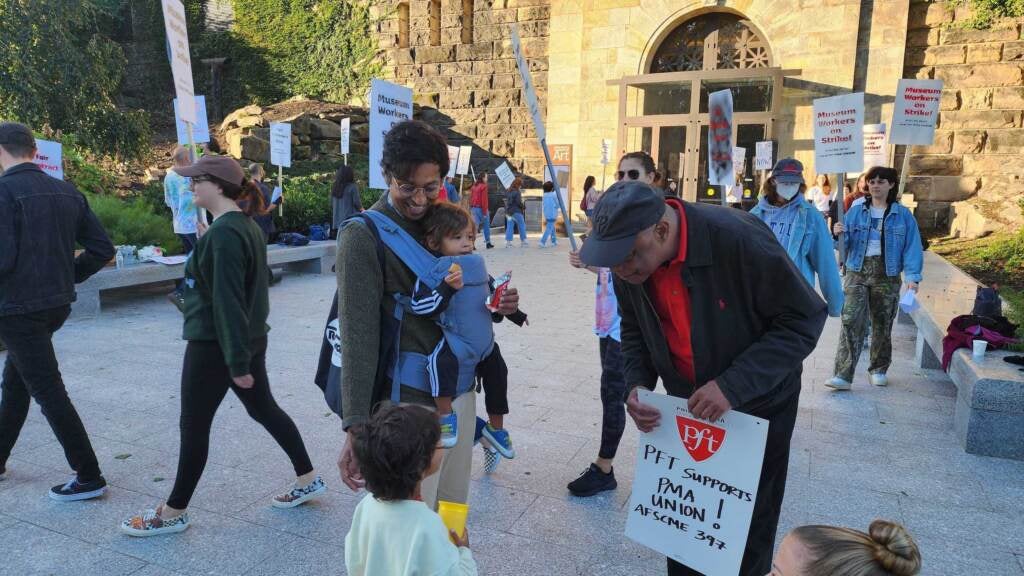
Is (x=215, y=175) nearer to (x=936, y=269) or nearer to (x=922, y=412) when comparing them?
(x=922, y=412)

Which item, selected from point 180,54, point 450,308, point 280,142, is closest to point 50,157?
point 180,54

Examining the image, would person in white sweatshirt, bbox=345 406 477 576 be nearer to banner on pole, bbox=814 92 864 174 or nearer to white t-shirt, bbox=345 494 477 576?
white t-shirt, bbox=345 494 477 576

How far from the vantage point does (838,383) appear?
5.49 meters

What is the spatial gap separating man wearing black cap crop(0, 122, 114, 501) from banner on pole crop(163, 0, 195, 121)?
44.7 inches

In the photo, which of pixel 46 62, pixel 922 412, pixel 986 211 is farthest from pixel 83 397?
pixel 986 211

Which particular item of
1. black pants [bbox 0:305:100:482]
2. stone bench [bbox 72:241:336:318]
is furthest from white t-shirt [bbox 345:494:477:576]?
stone bench [bbox 72:241:336:318]

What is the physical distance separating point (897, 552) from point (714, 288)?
0.81 meters

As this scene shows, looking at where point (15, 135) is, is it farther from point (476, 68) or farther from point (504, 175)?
point (476, 68)

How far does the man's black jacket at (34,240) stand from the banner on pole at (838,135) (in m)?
5.56

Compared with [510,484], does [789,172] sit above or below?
above

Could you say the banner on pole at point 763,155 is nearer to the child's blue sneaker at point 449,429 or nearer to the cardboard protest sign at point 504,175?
the cardboard protest sign at point 504,175

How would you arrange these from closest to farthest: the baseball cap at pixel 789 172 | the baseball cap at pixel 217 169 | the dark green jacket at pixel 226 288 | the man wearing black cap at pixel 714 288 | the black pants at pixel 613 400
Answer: the man wearing black cap at pixel 714 288
the dark green jacket at pixel 226 288
the baseball cap at pixel 217 169
the black pants at pixel 613 400
the baseball cap at pixel 789 172

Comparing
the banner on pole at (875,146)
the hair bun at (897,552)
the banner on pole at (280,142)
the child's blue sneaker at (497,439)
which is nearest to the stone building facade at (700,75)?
the banner on pole at (875,146)

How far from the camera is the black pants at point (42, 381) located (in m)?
3.31
